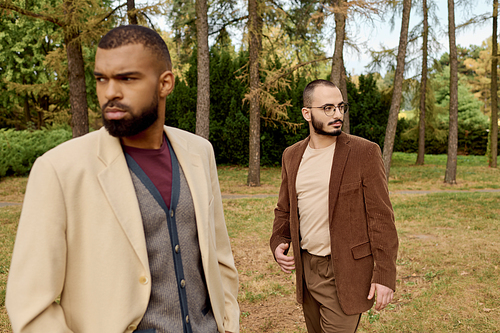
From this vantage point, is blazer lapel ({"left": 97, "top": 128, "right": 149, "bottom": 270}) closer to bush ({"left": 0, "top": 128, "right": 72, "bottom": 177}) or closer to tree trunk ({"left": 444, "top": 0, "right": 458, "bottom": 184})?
tree trunk ({"left": 444, "top": 0, "right": 458, "bottom": 184})

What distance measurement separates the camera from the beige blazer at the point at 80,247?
4.32 feet

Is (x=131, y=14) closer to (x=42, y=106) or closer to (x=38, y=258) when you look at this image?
(x=38, y=258)

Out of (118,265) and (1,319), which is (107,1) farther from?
(118,265)

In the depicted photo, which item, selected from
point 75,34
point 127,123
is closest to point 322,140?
point 127,123

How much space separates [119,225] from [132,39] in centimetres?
74

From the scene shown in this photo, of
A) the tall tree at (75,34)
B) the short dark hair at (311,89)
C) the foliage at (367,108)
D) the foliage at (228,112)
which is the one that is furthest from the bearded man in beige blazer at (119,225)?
the foliage at (367,108)

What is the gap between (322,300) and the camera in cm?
286

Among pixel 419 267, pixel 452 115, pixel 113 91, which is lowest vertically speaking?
pixel 419 267

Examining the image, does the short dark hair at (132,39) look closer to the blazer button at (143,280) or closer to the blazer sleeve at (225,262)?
the blazer sleeve at (225,262)

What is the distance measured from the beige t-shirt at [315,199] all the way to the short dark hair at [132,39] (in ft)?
5.48

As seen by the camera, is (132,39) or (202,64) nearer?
(132,39)

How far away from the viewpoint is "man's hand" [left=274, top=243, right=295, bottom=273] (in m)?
2.97

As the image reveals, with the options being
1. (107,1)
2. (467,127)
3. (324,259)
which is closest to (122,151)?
(324,259)

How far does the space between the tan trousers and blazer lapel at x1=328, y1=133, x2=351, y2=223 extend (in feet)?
1.37
